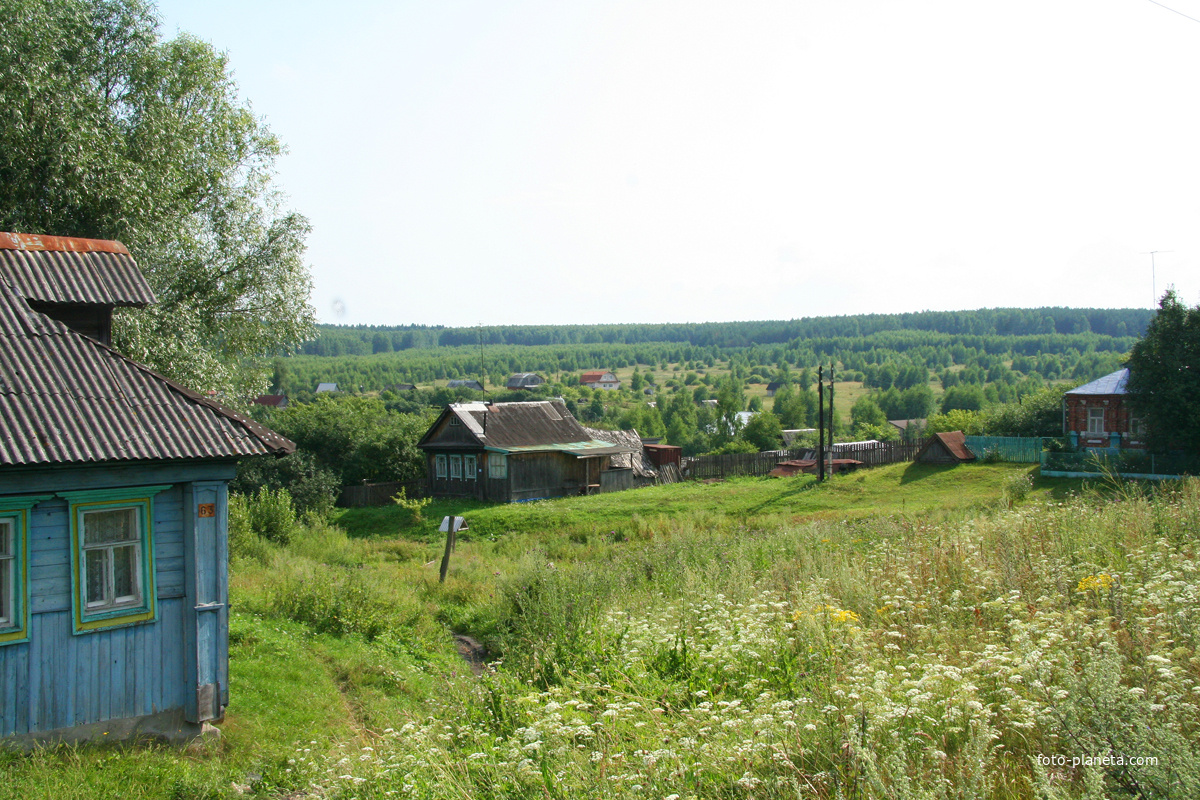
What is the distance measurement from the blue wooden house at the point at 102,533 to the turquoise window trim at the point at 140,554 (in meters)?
0.01

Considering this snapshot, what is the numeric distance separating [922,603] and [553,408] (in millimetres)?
36271

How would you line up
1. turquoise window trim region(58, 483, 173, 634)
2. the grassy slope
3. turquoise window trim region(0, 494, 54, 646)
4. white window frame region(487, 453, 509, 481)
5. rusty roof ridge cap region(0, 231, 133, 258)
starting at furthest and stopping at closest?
1. white window frame region(487, 453, 509, 481)
2. the grassy slope
3. rusty roof ridge cap region(0, 231, 133, 258)
4. turquoise window trim region(58, 483, 173, 634)
5. turquoise window trim region(0, 494, 54, 646)

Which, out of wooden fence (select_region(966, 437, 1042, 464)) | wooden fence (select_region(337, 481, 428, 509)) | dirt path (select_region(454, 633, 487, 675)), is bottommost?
wooden fence (select_region(337, 481, 428, 509))

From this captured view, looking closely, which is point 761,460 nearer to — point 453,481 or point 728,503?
point 728,503

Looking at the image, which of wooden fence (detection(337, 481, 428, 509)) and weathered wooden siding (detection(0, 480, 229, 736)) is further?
wooden fence (detection(337, 481, 428, 509))

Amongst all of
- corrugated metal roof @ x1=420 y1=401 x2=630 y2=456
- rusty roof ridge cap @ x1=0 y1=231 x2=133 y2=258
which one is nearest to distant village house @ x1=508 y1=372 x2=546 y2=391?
corrugated metal roof @ x1=420 y1=401 x2=630 y2=456

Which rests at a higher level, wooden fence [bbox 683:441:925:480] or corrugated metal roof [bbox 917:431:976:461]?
corrugated metal roof [bbox 917:431:976:461]

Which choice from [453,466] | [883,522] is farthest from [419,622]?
[453,466]

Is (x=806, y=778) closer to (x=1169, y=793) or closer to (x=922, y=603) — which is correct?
(x=1169, y=793)

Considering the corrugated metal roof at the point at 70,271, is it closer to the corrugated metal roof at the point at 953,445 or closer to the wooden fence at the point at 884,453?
the corrugated metal roof at the point at 953,445

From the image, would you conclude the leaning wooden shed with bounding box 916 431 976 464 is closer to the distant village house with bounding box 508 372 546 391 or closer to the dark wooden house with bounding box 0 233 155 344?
the dark wooden house with bounding box 0 233 155 344

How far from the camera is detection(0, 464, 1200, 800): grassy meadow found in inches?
161

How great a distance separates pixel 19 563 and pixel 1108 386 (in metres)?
44.7

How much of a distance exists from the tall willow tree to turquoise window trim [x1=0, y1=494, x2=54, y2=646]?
32.8ft
